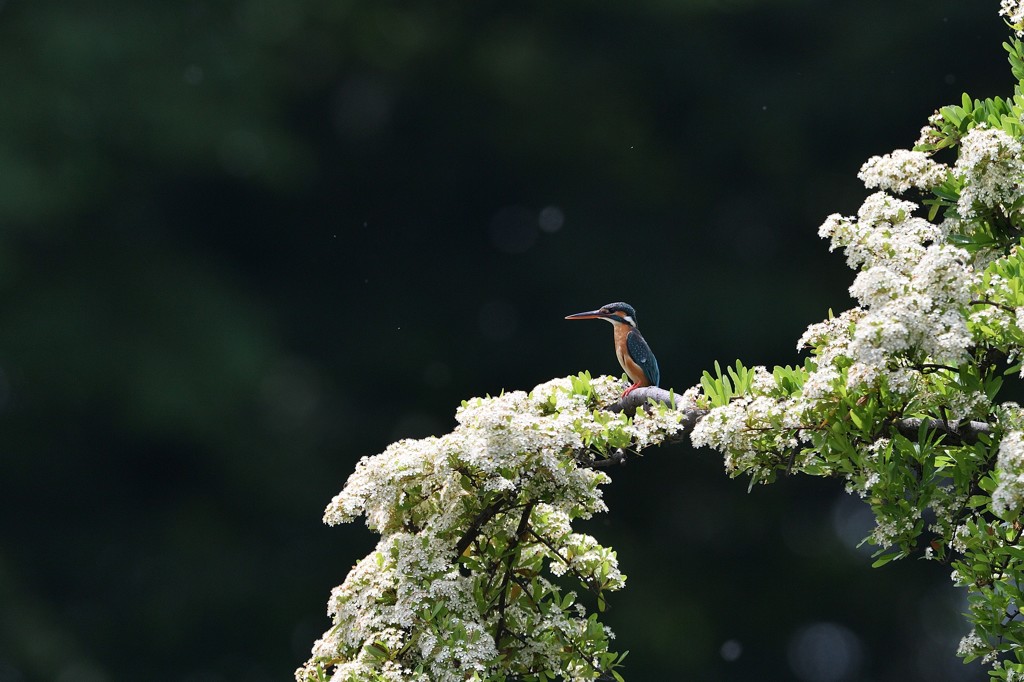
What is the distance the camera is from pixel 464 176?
10.1 meters

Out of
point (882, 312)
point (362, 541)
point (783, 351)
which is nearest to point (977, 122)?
point (882, 312)

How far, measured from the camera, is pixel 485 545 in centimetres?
352

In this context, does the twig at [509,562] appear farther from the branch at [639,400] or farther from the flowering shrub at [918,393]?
the flowering shrub at [918,393]

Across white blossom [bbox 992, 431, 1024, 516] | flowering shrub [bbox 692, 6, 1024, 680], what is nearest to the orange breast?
flowering shrub [bbox 692, 6, 1024, 680]

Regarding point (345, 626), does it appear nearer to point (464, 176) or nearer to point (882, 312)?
point (882, 312)

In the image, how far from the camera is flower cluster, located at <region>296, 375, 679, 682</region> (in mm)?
3209

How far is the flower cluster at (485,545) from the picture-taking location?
10.5ft

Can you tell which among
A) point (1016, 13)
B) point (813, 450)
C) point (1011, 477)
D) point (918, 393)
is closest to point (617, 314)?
point (813, 450)

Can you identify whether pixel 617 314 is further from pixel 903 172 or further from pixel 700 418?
pixel 903 172

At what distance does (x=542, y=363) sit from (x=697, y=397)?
20.5 feet

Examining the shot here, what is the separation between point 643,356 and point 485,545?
3.31ft

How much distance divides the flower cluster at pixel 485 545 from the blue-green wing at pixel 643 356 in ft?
1.68

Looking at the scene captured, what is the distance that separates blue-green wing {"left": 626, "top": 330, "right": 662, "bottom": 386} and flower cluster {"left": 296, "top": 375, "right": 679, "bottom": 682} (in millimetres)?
513

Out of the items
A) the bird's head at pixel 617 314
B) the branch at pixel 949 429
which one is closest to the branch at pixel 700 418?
the branch at pixel 949 429
